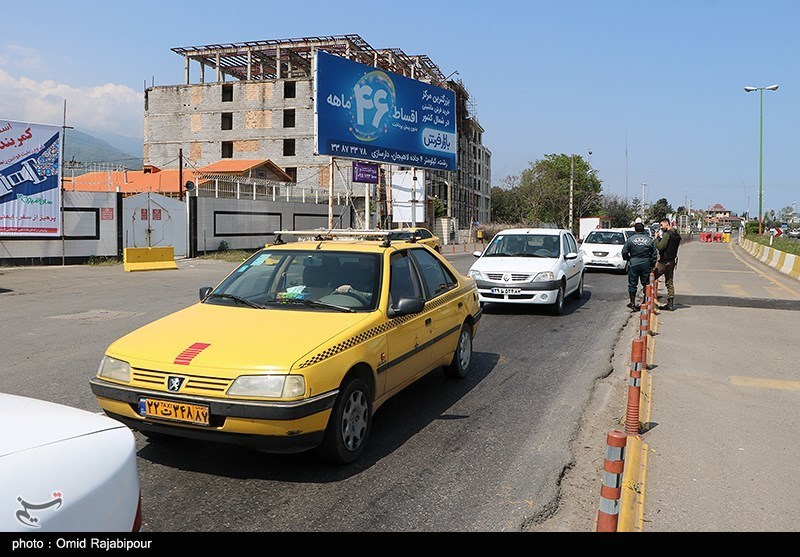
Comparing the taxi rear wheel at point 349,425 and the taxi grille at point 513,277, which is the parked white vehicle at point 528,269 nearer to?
the taxi grille at point 513,277

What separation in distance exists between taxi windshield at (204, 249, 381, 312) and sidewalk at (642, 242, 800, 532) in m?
2.56

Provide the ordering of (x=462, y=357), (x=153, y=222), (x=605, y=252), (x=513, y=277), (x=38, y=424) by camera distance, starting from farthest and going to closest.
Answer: (x=153, y=222), (x=605, y=252), (x=513, y=277), (x=462, y=357), (x=38, y=424)

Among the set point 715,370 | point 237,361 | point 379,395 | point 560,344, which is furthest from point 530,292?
point 237,361

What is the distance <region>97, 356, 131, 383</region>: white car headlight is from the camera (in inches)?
173

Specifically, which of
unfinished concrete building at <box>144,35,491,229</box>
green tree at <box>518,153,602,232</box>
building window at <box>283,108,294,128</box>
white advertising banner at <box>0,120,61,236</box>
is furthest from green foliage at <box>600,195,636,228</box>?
white advertising banner at <box>0,120,61,236</box>

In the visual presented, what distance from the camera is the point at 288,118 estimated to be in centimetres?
5581

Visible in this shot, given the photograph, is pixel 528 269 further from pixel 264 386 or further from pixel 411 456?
pixel 264 386

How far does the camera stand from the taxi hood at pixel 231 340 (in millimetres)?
4223

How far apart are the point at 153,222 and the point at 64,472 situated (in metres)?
26.1

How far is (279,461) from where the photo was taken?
4.74m

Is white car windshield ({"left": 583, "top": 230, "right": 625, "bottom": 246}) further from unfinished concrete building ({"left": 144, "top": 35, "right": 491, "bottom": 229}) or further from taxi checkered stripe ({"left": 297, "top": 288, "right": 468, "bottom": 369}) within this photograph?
unfinished concrete building ({"left": 144, "top": 35, "right": 491, "bottom": 229})

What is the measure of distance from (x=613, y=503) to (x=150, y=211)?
26.0 m

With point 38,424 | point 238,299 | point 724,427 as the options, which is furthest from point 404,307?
point 38,424
